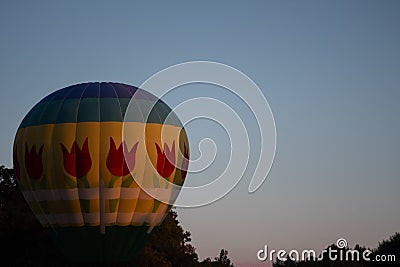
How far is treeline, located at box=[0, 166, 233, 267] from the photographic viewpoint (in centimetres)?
4169

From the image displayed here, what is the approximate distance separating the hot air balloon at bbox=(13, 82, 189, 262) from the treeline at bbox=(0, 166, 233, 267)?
427 inches

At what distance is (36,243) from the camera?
4281cm

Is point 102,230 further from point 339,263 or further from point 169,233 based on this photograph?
point 339,263

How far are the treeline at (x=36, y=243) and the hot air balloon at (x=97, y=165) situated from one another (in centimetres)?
1084

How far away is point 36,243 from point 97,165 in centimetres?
1739

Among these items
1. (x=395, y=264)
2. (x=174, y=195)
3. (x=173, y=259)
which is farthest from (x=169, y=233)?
(x=174, y=195)

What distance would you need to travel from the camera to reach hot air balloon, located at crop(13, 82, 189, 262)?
27141 mm

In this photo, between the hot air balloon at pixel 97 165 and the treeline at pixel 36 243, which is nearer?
the hot air balloon at pixel 97 165

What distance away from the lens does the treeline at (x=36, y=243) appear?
41.7 m

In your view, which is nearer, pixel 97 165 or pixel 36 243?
pixel 97 165

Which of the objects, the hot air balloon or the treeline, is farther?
the treeline

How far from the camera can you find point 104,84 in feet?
96.1

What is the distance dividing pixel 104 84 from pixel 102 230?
18.1 feet

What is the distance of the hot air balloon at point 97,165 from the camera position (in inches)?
1069
